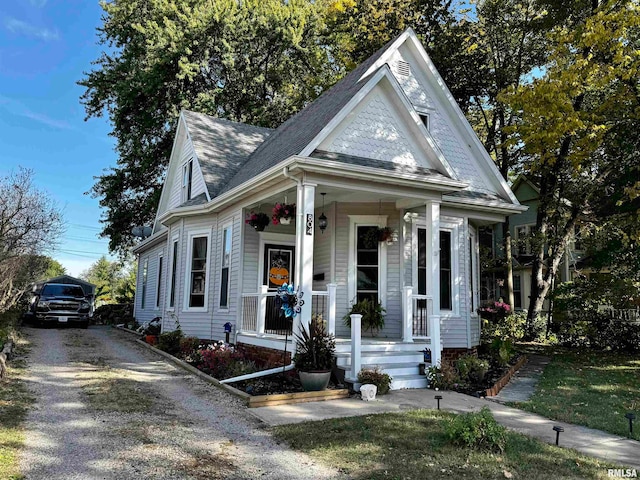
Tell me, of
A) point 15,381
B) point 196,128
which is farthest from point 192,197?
point 15,381

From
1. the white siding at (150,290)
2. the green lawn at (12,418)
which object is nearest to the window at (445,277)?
the green lawn at (12,418)

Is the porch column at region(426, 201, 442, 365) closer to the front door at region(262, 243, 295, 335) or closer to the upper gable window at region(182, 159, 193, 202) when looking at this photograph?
the front door at region(262, 243, 295, 335)

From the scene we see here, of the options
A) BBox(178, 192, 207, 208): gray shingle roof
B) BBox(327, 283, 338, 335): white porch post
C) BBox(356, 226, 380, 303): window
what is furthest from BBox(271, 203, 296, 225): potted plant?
BBox(178, 192, 207, 208): gray shingle roof

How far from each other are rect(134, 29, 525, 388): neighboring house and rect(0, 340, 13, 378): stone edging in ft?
13.4

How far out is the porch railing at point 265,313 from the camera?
993 centimetres

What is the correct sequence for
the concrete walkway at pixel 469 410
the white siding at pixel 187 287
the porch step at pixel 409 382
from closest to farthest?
Answer: the concrete walkway at pixel 469 410 < the porch step at pixel 409 382 < the white siding at pixel 187 287

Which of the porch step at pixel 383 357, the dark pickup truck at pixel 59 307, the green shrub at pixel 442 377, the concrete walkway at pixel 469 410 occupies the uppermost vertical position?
the dark pickup truck at pixel 59 307

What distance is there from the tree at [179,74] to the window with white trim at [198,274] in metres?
11.7

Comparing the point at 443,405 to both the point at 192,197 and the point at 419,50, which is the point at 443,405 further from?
the point at 192,197

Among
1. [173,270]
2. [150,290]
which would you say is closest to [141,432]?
[173,270]

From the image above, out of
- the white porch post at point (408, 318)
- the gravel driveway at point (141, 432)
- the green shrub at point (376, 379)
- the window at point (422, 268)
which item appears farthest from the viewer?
the window at point (422, 268)

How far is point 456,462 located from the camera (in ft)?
14.9

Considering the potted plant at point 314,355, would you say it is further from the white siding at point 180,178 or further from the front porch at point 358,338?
the white siding at point 180,178

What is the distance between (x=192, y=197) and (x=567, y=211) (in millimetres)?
14022
